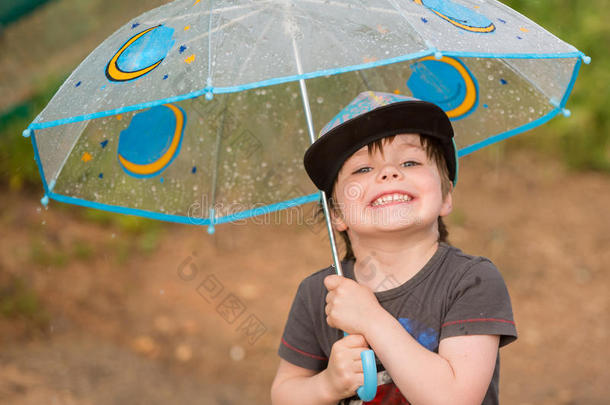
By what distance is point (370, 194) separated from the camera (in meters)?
1.86

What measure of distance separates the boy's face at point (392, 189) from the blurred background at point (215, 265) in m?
2.26

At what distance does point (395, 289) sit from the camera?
1.86 m

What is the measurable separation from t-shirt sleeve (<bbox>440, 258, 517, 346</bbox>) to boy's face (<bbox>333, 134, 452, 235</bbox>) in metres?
0.19

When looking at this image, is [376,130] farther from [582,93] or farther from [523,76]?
[582,93]

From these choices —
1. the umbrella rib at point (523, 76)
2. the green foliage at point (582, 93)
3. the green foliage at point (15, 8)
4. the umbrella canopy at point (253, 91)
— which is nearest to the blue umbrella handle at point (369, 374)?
the umbrella canopy at point (253, 91)

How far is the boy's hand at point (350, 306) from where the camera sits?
176cm

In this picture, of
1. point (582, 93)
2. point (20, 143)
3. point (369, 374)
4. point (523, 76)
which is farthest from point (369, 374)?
point (582, 93)

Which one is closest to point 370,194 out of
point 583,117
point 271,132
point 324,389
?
point 324,389

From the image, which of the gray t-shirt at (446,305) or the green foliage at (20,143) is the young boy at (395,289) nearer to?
Result: the gray t-shirt at (446,305)

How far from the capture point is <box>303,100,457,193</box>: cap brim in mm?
1836

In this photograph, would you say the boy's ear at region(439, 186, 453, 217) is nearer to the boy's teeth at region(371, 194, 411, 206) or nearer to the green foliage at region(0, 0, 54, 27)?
the boy's teeth at region(371, 194, 411, 206)

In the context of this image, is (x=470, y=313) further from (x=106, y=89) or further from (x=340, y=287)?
(x=106, y=89)

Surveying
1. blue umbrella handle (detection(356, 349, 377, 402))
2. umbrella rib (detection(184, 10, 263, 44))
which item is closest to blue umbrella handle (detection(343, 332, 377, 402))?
blue umbrella handle (detection(356, 349, 377, 402))

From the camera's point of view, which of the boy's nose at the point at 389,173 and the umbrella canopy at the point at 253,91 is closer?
the umbrella canopy at the point at 253,91
